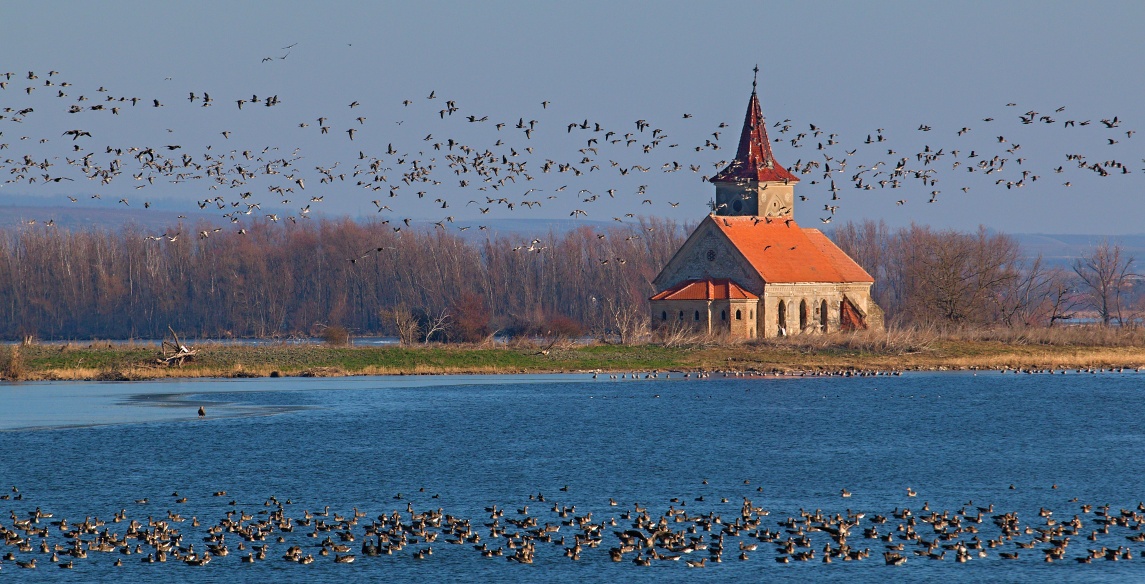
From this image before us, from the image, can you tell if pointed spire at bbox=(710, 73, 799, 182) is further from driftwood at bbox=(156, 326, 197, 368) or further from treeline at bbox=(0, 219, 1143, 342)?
driftwood at bbox=(156, 326, 197, 368)

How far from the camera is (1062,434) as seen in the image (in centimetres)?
4675

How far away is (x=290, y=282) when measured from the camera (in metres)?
130

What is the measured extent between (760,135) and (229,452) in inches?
2268

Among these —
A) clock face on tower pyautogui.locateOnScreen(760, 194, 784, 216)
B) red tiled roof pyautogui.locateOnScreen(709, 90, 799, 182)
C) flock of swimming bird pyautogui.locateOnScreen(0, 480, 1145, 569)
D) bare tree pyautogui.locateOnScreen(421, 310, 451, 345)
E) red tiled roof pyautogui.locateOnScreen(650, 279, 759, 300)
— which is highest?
red tiled roof pyautogui.locateOnScreen(709, 90, 799, 182)

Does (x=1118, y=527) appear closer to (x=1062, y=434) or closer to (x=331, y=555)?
(x=331, y=555)

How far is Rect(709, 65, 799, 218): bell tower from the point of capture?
91.4 m

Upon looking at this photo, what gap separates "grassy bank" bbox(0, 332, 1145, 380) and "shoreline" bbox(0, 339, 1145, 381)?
5 cm

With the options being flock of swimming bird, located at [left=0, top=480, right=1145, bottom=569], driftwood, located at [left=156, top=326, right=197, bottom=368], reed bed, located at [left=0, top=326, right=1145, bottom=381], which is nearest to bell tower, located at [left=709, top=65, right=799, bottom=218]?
reed bed, located at [left=0, top=326, right=1145, bottom=381]

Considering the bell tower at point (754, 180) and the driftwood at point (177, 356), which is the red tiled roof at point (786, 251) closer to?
the bell tower at point (754, 180)

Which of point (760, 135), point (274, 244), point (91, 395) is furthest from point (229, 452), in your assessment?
point (274, 244)

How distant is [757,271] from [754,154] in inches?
540

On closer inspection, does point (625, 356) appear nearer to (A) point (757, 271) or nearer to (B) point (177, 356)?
(A) point (757, 271)

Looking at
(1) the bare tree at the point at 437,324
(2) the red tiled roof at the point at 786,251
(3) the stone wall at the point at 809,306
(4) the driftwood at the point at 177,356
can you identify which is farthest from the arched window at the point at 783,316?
(4) the driftwood at the point at 177,356

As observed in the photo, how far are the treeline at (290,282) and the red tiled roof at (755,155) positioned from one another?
96.6 feet
